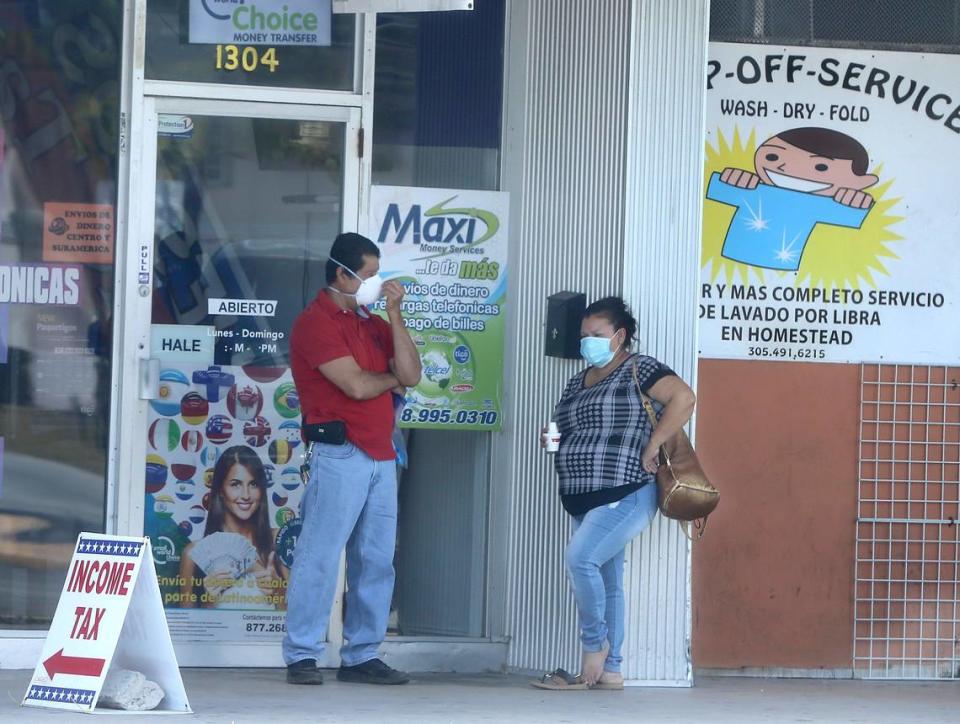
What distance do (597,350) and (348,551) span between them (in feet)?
4.71

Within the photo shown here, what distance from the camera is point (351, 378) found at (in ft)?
21.8

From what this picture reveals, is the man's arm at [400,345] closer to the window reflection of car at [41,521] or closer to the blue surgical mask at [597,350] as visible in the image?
the blue surgical mask at [597,350]

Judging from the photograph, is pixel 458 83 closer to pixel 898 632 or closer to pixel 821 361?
pixel 821 361

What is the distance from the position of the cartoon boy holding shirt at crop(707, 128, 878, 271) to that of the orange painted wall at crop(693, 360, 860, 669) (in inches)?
22.5

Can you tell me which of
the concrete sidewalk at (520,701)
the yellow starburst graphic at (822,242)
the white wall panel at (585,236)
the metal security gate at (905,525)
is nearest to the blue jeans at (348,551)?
the concrete sidewalk at (520,701)

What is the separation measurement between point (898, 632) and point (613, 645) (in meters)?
1.64

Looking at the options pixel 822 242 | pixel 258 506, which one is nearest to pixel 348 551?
pixel 258 506

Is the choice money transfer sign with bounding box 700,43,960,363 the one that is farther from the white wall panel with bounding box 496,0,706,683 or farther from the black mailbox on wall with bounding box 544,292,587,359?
the black mailbox on wall with bounding box 544,292,587,359

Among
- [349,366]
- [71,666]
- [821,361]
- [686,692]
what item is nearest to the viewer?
[71,666]

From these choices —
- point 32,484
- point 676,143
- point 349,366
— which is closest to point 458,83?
point 676,143

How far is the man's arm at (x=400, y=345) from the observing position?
22.1 feet

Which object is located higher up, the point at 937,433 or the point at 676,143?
the point at 676,143

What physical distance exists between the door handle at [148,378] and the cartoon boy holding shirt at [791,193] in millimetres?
2796

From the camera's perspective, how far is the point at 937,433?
773cm
